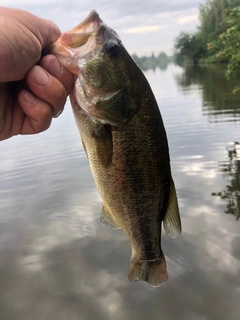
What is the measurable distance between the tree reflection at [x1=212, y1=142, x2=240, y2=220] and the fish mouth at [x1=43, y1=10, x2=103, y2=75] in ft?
18.7

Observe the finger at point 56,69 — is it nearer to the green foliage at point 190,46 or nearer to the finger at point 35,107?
the finger at point 35,107

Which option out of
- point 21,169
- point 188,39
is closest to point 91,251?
point 21,169

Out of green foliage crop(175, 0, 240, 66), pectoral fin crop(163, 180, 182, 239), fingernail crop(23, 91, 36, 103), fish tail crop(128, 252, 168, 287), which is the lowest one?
fish tail crop(128, 252, 168, 287)

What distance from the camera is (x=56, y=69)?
6.70 ft

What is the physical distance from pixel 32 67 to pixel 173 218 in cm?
133

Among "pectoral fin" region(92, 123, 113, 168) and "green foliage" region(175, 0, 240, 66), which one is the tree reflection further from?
"green foliage" region(175, 0, 240, 66)

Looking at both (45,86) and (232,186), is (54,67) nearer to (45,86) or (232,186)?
(45,86)

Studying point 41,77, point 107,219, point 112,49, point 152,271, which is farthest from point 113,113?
point 152,271

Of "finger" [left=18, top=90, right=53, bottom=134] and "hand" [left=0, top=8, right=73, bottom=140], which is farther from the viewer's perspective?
"finger" [left=18, top=90, right=53, bottom=134]

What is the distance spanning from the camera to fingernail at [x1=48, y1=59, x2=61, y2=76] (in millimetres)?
2021

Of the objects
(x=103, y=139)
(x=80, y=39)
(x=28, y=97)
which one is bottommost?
(x=103, y=139)

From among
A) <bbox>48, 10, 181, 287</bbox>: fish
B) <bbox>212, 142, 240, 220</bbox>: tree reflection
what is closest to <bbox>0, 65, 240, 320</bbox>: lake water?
<bbox>212, 142, 240, 220</bbox>: tree reflection

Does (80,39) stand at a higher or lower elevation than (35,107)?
higher

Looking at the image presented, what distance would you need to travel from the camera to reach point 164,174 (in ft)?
7.00
